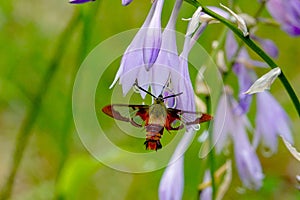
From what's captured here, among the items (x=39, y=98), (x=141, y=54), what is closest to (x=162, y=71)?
(x=141, y=54)

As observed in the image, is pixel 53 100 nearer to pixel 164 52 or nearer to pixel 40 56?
pixel 40 56

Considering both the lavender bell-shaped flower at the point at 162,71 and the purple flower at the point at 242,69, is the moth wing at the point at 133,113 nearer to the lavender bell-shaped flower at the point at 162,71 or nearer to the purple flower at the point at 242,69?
the lavender bell-shaped flower at the point at 162,71

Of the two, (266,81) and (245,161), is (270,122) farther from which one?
(266,81)

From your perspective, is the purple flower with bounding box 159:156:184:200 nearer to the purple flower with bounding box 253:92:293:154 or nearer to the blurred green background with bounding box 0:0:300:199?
the purple flower with bounding box 253:92:293:154

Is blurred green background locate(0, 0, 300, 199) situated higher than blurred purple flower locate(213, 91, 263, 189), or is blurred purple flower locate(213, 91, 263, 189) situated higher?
blurred green background locate(0, 0, 300, 199)

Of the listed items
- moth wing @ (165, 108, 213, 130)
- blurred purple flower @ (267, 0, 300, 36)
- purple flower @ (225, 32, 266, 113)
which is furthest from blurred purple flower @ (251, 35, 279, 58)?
moth wing @ (165, 108, 213, 130)

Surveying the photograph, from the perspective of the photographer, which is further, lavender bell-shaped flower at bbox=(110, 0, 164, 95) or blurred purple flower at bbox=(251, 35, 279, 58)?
blurred purple flower at bbox=(251, 35, 279, 58)

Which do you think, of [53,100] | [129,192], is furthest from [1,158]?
[129,192]
